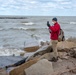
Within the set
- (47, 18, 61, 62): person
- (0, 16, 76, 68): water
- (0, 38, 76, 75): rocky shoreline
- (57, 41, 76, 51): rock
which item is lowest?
→ (0, 16, 76, 68): water

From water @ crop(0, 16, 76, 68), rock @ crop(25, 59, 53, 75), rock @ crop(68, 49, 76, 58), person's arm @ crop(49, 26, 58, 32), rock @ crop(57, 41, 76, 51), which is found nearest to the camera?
rock @ crop(25, 59, 53, 75)

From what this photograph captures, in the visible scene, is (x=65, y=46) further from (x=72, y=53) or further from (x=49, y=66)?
(x=49, y=66)

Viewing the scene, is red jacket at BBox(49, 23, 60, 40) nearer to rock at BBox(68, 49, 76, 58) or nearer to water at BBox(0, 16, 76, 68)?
rock at BBox(68, 49, 76, 58)

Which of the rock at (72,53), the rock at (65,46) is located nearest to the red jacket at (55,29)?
the rock at (72,53)

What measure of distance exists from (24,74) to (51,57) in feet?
6.17

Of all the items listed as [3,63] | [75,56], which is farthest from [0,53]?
[75,56]

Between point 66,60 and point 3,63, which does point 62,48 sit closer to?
point 66,60

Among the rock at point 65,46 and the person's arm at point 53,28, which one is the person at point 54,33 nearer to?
the person's arm at point 53,28

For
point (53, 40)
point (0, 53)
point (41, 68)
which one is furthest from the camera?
point (0, 53)

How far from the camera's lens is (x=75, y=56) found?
9.74 m

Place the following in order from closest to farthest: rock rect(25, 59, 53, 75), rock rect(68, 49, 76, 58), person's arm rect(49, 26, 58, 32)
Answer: rock rect(25, 59, 53, 75), person's arm rect(49, 26, 58, 32), rock rect(68, 49, 76, 58)

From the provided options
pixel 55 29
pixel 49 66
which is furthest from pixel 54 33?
pixel 49 66

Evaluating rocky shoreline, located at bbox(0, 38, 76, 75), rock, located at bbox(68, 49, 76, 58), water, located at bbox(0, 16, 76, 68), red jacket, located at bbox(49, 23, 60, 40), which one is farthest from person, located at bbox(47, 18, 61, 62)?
water, located at bbox(0, 16, 76, 68)

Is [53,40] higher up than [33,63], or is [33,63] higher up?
[53,40]
